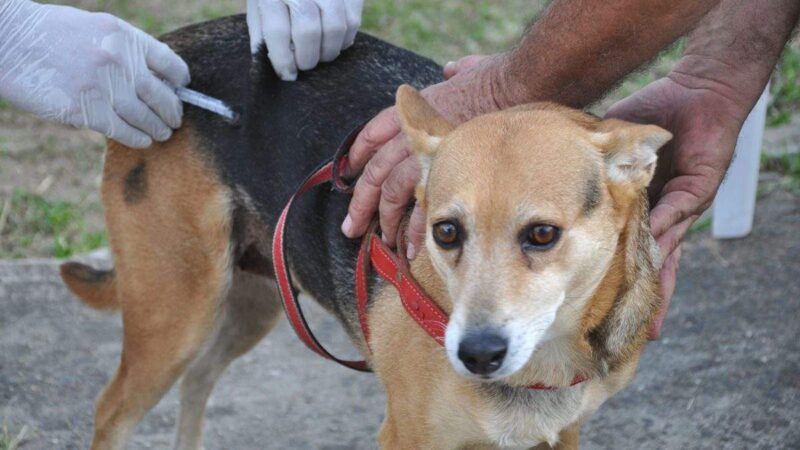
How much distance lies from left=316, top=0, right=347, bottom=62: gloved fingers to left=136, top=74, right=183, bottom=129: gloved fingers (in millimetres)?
513

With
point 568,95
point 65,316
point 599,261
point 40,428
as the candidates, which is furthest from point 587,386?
point 65,316

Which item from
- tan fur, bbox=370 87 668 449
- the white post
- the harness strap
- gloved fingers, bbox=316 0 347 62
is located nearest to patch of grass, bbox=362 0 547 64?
the white post

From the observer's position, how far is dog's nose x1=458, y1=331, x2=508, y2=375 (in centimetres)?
273

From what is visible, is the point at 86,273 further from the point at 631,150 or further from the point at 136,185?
the point at 631,150

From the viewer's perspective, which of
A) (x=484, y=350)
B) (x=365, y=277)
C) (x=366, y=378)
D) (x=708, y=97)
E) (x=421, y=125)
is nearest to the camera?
(x=484, y=350)

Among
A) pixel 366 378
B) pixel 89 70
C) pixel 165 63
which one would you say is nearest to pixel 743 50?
pixel 165 63

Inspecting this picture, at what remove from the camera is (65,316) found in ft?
18.2

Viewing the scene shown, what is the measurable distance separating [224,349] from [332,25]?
1.46 meters

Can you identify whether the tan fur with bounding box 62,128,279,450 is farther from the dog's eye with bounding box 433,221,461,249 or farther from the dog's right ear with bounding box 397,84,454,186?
the dog's eye with bounding box 433,221,461,249

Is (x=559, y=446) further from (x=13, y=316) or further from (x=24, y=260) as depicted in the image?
(x=24, y=260)

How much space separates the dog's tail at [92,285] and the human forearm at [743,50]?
7.08 ft

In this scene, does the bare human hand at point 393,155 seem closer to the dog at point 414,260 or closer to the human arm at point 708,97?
the dog at point 414,260

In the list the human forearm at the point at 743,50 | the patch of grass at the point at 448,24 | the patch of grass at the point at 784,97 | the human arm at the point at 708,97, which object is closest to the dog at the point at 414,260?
the human arm at the point at 708,97

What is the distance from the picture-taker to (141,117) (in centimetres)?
381
